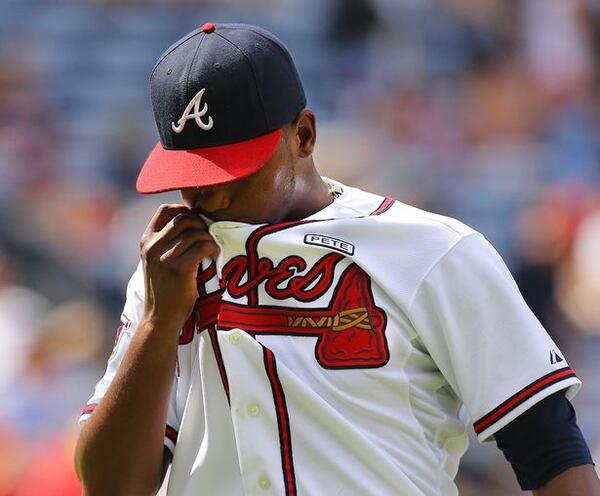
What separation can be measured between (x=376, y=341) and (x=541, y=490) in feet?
1.28

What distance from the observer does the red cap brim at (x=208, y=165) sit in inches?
86.4

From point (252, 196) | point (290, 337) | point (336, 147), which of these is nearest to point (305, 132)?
point (252, 196)

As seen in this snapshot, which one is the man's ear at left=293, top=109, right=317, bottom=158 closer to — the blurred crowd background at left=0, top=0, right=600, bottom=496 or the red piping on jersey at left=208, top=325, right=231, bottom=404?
the red piping on jersey at left=208, top=325, right=231, bottom=404

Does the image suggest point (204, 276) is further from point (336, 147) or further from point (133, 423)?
point (336, 147)

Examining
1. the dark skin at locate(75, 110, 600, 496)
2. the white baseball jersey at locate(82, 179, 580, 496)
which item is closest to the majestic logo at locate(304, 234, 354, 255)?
the white baseball jersey at locate(82, 179, 580, 496)

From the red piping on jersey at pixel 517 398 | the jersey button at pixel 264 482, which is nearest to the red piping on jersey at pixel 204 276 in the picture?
the jersey button at pixel 264 482

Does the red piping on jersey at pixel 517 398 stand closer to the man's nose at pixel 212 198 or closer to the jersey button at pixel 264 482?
the jersey button at pixel 264 482

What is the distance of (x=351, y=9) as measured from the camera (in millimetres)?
9031

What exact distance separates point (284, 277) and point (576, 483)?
25.4 inches

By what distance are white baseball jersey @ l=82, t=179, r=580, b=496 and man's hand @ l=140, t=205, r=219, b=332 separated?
0.04 meters

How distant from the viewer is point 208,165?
2.22 meters

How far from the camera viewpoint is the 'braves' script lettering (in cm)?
222

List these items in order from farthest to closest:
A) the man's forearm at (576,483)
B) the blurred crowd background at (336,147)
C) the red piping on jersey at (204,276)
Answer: the blurred crowd background at (336,147), the red piping on jersey at (204,276), the man's forearm at (576,483)

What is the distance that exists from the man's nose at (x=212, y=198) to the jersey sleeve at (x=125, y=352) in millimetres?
215
